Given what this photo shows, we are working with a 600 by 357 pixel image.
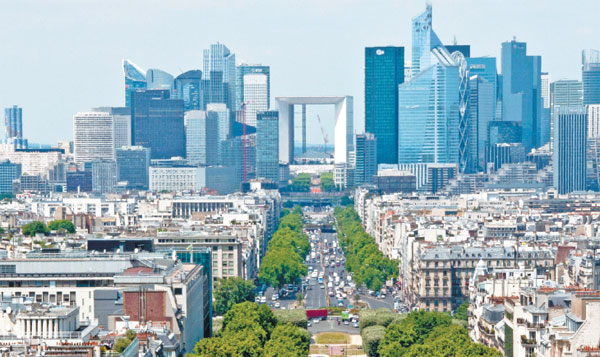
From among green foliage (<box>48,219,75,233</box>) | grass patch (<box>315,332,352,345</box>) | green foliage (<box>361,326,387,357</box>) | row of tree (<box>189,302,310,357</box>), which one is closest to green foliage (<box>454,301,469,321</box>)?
green foliage (<box>361,326,387,357</box>)

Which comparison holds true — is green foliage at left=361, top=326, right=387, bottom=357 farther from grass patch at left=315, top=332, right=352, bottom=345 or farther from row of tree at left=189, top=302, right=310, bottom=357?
grass patch at left=315, top=332, right=352, bottom=345

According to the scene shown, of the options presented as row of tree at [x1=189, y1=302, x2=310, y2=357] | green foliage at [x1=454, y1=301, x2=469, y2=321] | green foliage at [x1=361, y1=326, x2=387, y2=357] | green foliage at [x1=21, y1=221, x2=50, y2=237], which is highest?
green foliage at [x1=21, y1=221, x2=50, y2=237]

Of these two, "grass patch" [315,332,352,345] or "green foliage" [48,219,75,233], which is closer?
"grass patch" [315,332,352,345]

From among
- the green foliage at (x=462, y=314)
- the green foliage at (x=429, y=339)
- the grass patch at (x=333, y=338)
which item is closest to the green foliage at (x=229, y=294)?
the grass patch at (x=333, y=338)

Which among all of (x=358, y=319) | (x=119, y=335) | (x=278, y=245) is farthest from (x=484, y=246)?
(x=119, y=335)

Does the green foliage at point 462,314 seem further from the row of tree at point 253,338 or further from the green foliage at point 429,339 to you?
the row of tree at point 253,338

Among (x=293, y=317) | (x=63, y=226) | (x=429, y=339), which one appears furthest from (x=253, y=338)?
(x=63, y=226)
